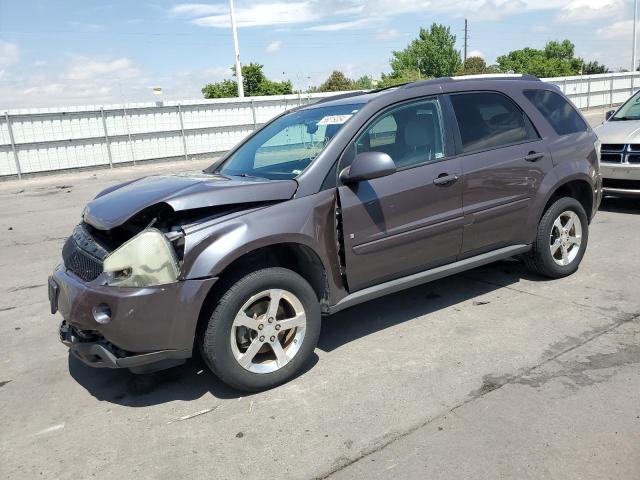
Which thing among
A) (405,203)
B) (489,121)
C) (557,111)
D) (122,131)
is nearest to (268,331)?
(405,203)

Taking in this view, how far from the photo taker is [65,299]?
335 centimetres

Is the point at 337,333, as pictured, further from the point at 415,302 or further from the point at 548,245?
the point at 548,245

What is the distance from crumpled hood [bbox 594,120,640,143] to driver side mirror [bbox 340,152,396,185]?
5630mm

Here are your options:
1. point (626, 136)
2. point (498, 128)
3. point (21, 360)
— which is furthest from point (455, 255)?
point (626, 136)

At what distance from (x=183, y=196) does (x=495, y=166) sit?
2.54 metres

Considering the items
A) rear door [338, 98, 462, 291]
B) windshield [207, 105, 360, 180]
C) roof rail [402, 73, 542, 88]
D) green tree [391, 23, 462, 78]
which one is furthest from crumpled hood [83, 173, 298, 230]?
green tree [391, 23, 462, 78]

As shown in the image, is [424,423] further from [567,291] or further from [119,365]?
[567,291]

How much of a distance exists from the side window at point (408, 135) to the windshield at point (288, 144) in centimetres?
22

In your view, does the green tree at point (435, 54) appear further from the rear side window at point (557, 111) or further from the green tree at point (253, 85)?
the rear side window at point (557, 111)

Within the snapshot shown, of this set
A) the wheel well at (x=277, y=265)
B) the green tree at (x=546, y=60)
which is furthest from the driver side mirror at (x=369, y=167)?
the green tree at (x=546, y=60)

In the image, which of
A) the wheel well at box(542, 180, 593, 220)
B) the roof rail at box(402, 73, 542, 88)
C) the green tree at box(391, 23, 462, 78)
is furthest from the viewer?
the green tree at box(391, 23, 462, 78)

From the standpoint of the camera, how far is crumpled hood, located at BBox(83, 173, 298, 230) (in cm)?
324

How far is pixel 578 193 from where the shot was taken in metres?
5.36

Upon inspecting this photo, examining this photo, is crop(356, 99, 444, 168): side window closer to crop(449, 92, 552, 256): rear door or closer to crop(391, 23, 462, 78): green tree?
crop(449, 92, 552, 256): rear door
